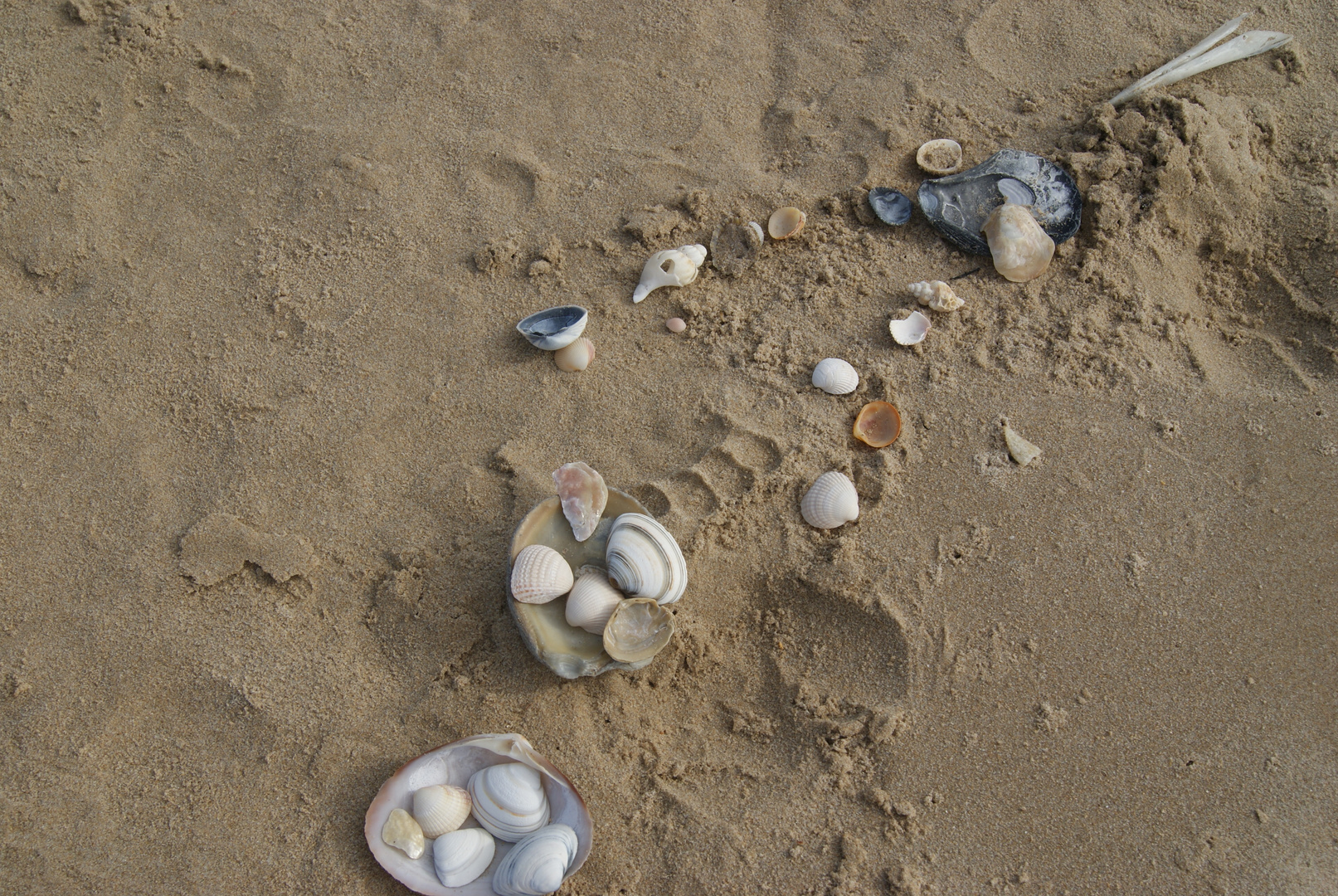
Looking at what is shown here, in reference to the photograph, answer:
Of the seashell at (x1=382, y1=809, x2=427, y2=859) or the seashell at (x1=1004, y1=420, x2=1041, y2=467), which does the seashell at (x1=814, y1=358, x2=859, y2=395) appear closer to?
the seashell at (x1=1004, y1=420, x2=1041, y2=467)

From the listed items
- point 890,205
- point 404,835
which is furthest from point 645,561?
point 890,205

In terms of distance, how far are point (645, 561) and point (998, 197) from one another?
2.01 metres

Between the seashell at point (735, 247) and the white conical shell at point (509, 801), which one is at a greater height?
the seashell at point (735, 247)

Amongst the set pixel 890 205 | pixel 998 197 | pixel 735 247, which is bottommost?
pixel 735 247

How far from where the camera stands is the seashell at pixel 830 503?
2570mm

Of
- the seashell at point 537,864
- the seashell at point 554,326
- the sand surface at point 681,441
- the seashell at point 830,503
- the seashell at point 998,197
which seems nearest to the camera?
the seashell at point 537,864

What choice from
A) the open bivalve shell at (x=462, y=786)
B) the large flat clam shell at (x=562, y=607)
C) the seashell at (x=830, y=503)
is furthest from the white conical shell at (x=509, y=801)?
the seashell at (x=830, y=503)

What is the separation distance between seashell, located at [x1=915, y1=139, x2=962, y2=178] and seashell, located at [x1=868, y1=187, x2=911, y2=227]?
184 mm

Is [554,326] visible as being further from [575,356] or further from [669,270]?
[669,270]

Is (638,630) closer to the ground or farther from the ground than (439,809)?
farther from the ground

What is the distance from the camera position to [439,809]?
7.09 feet

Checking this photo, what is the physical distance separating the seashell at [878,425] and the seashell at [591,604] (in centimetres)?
101

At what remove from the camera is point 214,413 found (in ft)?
9.17

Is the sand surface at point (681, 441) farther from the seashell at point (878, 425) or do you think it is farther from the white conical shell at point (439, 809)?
the white conical shell at point (439, 809)
